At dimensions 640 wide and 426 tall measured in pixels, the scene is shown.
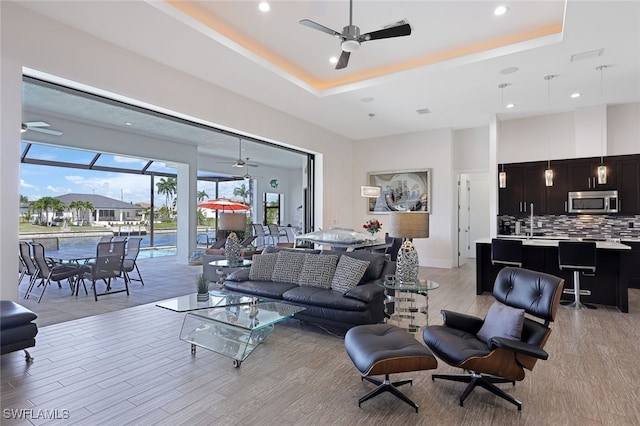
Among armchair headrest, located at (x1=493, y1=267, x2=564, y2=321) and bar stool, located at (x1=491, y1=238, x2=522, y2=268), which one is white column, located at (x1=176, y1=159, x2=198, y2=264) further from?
armchair headrest, located at (x1=493, y1=267, x2=564, y2=321)

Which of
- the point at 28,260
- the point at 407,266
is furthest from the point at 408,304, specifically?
the point at 28,260

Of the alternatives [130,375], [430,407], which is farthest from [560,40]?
[130,375]

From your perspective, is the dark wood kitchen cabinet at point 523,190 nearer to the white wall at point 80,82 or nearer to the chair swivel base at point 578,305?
the chair swivel base at point 578,305

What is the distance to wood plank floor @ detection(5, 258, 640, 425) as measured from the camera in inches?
91.9

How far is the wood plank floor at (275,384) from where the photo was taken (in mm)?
2334

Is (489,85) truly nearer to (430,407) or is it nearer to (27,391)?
(430,407)

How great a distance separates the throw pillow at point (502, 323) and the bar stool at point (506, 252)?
9.62 ft

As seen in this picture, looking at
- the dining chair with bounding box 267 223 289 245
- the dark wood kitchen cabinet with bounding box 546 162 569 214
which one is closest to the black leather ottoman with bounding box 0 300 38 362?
the dark wood kitchen cabinet with bounding box 546 162 569 214

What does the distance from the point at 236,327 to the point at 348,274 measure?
1494 millimetres

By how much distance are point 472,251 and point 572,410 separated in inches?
352

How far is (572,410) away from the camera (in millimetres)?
2402

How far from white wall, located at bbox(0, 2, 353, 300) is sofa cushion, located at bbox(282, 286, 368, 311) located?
9.43 feet

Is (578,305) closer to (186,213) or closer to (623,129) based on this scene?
(623,129)

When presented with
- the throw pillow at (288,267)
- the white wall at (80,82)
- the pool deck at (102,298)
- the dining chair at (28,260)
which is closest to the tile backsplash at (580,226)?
the throw pillow at (288,267)
